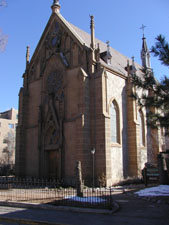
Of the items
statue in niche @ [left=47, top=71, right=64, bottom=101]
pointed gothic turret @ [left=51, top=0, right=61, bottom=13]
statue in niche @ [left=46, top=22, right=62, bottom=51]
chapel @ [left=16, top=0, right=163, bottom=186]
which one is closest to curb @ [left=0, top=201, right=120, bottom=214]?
chapel @ [left=16, top=0, right=163, bottom=186]

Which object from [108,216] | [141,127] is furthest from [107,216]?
[141,127]

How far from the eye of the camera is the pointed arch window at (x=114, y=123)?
23870mm

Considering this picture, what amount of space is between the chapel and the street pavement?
8843 mm

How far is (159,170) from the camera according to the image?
64.3 feet

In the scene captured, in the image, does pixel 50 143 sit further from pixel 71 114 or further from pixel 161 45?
pixel 161 45

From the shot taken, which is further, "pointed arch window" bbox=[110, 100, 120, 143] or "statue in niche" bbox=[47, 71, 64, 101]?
"statue in niche" bbox=[47, 71, 64, 101]

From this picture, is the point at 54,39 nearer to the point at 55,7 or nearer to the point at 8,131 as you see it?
the point at 55,7

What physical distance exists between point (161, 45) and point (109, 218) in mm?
6981

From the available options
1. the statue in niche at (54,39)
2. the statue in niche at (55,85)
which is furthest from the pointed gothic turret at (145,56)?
the statue in niche at (55,85)

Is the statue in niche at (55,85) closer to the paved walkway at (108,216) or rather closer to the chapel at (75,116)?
the chapel at (75,116)

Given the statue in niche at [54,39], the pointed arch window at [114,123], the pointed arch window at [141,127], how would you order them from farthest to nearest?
the pointed arch window at [141,127] < the statue in niche at [54,39] < the pointed arch window at [114,123]

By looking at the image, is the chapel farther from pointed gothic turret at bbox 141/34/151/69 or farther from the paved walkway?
pointed gothic turret at bbox 141/34/151/69

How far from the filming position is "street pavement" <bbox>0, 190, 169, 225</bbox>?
8922mm

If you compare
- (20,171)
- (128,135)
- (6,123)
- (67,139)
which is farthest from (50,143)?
(6,123)
